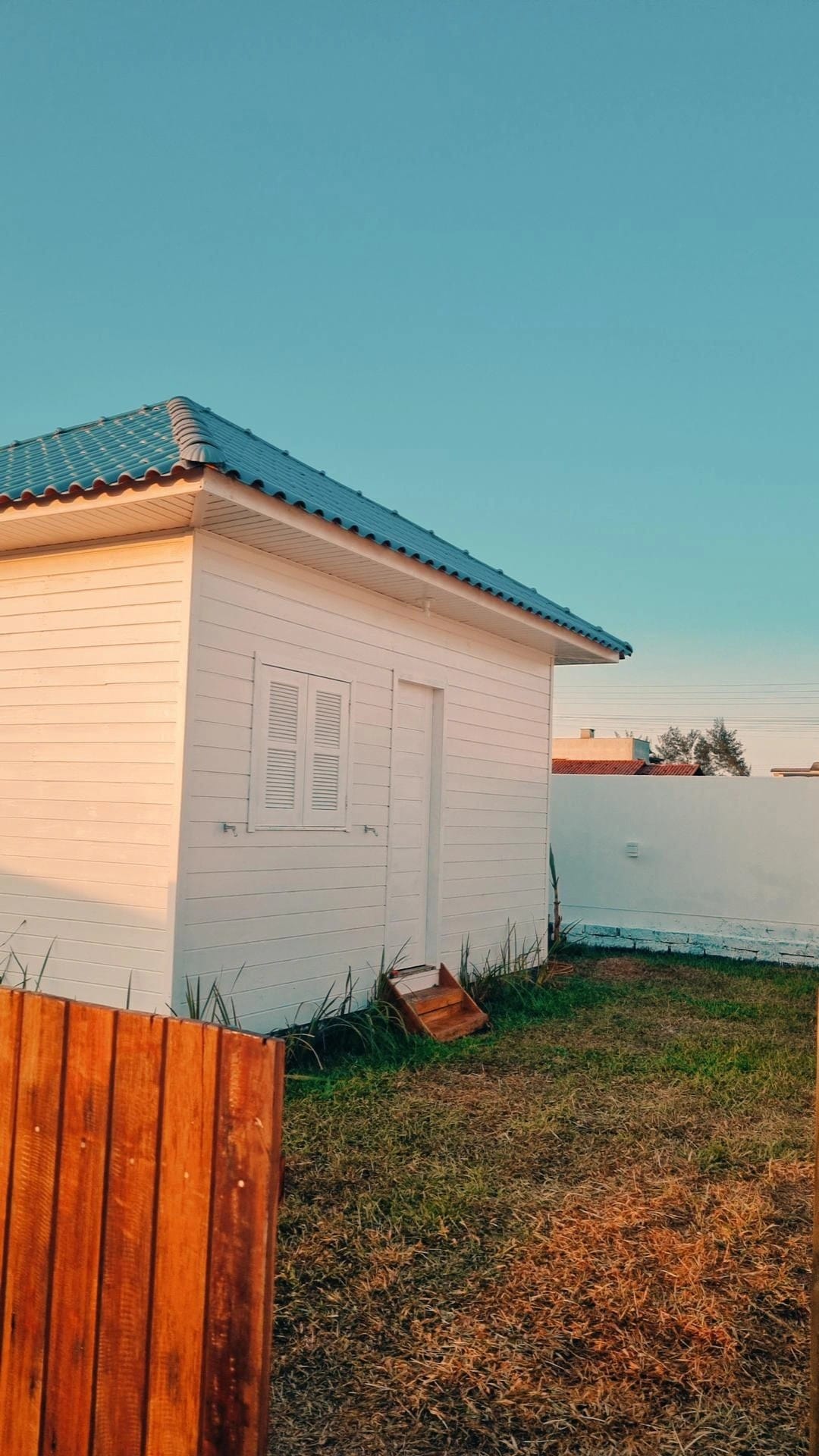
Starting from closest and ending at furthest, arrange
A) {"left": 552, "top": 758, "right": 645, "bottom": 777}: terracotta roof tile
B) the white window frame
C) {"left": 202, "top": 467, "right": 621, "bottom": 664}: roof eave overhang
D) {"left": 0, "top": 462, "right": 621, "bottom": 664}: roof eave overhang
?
{"left": 0, "top": 462, "right": 621, "bottom": 664}: roof eave overhang, {"left": 202, "top": 467, "right": 621, "bottom": 664}: roof eave overhang, the white window frame, {"left": 552, "top": 758, "right": 645, "bottom": 777}: terracotta roof tile

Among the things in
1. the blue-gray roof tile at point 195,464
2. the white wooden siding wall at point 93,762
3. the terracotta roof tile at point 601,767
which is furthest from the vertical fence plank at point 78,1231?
the terracotta roof tile at point 601,767

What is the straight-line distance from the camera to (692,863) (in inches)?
477

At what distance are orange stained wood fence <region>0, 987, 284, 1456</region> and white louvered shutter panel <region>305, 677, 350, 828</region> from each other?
4648mm

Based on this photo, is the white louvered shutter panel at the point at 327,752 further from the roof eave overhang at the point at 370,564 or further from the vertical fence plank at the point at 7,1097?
the vertical fence plank at the point at 7,1097

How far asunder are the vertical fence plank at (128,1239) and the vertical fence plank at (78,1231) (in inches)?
1.2

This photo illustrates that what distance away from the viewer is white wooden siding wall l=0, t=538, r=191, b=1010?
5.73m

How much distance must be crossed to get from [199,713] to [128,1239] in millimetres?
4106

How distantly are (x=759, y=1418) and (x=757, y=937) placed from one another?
373 inches

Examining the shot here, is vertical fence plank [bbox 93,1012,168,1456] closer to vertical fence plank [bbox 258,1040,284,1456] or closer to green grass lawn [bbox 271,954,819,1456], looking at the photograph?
vertical fence plank [bbox 258,1040,284,1456]

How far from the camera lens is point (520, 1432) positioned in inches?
105

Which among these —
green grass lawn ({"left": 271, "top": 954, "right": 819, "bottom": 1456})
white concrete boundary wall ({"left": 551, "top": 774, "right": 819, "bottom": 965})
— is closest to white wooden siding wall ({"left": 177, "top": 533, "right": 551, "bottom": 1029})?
green grass lawn ({"left": 271, "top": 954, "right": 819, "bottom": 1456})

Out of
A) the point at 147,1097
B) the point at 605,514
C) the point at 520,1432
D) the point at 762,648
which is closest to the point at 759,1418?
the point at 520,1432

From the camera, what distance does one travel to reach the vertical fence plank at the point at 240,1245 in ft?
5.67

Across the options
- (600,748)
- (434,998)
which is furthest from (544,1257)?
(600,748)
